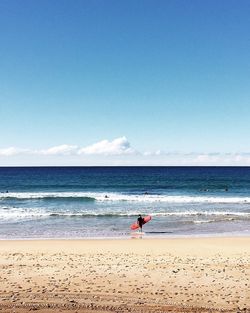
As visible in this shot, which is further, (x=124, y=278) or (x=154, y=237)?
(x=154, y=237)

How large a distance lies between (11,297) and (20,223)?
17706 millimetres

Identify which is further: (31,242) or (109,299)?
(31,242)

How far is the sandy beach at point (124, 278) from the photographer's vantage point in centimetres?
1019

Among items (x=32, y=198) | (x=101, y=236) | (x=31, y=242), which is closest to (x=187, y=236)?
(x=101, y=236)

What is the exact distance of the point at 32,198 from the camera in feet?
154

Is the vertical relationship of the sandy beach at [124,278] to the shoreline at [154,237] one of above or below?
above

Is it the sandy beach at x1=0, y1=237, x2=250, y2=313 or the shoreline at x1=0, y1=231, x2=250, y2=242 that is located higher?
the sandy beach at x1=0, y1=237, x2=250, y2=313

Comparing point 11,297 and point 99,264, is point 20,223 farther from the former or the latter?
point 11,297

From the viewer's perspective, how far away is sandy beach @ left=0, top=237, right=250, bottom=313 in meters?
10.2

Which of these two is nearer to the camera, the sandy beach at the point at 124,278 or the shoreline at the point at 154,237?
the sandy beach at the point at 124,278

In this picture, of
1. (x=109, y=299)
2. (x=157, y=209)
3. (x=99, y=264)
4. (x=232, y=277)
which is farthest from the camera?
(x=157, y=209)

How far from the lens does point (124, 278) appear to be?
12492mm

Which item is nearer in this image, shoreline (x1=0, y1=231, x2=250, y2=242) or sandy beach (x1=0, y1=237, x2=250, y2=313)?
sandy beach (x1=0, y1=237, x2=250, y2=313)

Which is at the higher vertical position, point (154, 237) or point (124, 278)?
point (124, 278)
